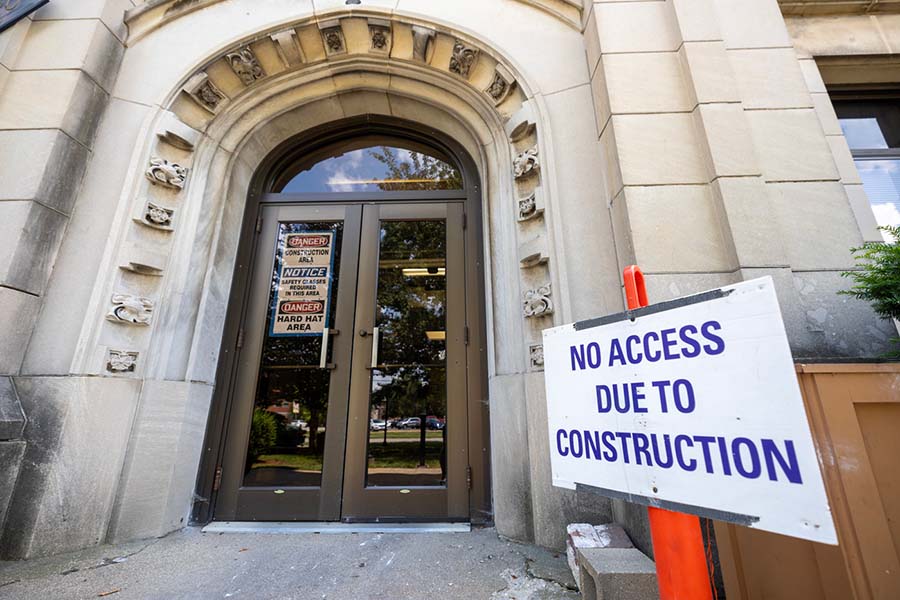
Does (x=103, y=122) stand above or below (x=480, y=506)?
above

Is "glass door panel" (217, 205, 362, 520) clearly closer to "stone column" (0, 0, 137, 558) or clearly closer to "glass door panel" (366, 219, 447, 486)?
"glass door panel" (366, 219, 447, 486)

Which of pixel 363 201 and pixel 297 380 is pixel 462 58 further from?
pixel 297 380

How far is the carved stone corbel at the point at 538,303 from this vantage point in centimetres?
275

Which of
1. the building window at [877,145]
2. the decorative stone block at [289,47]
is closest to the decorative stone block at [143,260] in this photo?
the decorative stone block at [289,47]

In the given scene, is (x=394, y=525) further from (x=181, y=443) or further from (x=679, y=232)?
(x=679, y=232)

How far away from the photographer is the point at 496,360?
3.03 m

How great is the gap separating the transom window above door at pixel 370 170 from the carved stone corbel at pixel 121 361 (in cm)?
215

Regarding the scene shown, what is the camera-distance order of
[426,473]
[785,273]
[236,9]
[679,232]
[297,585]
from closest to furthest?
[297,585]
[785,273]
[679,232]
[426,473]
[236,9]

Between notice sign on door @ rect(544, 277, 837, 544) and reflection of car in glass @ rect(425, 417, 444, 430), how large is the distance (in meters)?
2.07

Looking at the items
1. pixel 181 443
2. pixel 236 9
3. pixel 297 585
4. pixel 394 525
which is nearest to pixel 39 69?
pixel 236 9

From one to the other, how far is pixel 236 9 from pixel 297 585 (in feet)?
16.5

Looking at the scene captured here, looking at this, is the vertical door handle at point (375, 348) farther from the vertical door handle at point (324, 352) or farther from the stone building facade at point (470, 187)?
the stone building facade at point (470, 187)

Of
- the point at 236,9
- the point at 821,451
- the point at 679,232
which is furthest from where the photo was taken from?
the point at 236,9

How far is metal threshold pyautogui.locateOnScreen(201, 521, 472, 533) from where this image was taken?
110 inches
